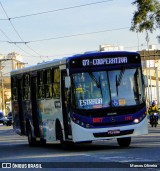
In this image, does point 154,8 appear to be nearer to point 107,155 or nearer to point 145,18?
point 145,18

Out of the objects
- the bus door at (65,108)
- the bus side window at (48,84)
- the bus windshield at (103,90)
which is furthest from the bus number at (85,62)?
the bus side window at (48,84)

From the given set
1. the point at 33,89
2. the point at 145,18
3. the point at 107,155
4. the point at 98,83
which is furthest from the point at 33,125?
the point at 145,18

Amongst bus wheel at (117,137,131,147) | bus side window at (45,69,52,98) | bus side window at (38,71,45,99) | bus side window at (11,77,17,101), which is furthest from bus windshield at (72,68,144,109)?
bus side window at (11,77,17,101)

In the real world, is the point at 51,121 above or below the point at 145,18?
below

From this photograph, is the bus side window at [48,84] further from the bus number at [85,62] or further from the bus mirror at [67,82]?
the bus mirror at [67,82]

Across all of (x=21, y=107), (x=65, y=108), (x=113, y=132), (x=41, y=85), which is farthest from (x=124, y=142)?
(x=21, y=107)

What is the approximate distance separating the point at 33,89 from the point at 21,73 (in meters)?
2.09

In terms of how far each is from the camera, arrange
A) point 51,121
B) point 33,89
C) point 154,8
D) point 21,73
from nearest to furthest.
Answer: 1. point 51,121
2. point 33,89
3. point 21,73
4. point 154,8

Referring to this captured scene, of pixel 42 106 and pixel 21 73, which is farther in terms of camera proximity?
pixel 21 73

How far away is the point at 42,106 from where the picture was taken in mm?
26500

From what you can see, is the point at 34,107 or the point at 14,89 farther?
the point at 14,89

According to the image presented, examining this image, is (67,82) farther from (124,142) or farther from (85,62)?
(124,142)

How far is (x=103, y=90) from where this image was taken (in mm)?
22656

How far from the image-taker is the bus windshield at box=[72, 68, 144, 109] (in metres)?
22.6
